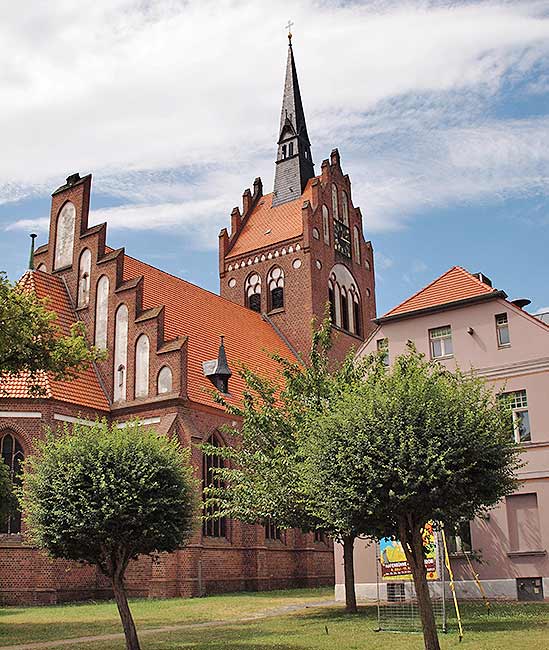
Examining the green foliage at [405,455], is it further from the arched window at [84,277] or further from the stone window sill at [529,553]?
the arched window at [84,277]

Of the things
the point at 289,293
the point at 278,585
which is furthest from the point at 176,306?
the point at 278,585

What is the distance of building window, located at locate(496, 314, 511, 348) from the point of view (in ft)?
78.4

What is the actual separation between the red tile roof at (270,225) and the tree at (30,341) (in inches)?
1118

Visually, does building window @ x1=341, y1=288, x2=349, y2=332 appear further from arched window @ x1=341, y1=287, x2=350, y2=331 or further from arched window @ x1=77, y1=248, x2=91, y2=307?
arched window @ x1=77, y1=248, x2=91, y2=307

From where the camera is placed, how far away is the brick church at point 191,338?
26.6 meters

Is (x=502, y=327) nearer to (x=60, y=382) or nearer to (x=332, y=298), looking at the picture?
(x=60, y=382)

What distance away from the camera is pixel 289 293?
43.7m

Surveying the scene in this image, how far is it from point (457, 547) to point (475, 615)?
5.25 m

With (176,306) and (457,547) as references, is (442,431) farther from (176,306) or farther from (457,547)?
(176,306)

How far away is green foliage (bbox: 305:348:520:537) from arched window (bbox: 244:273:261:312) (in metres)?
32.3

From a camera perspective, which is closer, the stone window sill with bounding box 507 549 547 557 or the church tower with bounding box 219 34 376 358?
the stone window sill with bounding box 507 549 547 557

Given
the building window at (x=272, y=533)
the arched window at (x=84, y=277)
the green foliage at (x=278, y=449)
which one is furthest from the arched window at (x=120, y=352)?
the green foliage at (x=278, y=449)

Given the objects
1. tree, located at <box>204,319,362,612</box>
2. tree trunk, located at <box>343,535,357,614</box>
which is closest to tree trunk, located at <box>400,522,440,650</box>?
tree, located at <box>204,319,362,612</box>

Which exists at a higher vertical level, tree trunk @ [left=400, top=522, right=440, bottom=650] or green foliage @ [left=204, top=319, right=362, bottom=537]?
green foliage @ [left=204, top=319, right=362, bottom=537]
